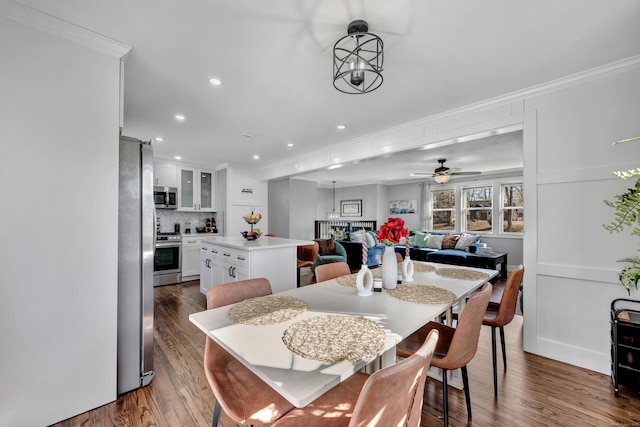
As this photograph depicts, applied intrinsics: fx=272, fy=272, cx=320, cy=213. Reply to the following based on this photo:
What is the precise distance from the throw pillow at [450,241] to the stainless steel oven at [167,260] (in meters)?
6.21

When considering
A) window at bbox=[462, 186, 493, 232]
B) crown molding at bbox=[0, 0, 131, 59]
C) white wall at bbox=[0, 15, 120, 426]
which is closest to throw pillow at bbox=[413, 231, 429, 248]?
window at bbox=[462, 186, 493, 232]

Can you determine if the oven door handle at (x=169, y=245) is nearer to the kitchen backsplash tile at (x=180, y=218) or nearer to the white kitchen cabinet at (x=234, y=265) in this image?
the kitchen backsplash tile at (x=180, y=218)

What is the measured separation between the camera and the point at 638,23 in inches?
67.2

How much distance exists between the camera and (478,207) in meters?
7.48

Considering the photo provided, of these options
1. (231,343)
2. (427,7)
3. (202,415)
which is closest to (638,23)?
(427,7)

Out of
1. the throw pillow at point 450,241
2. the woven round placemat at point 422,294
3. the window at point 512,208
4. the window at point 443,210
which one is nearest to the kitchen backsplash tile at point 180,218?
the woven round placemat at point 422,294

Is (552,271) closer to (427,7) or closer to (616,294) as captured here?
(616,294)

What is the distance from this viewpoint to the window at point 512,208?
6.83m

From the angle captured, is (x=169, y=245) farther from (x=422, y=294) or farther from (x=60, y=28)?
(x=422, y=294)

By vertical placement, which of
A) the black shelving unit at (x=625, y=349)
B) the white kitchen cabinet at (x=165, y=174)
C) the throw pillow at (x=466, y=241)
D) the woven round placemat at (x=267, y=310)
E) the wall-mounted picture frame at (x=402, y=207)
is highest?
the white kitchen cabinet at (x=165, y=174)

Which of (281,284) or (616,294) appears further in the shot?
(281,284)

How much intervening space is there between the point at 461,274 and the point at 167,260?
193 inches

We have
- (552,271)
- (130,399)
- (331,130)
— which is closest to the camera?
(130,399)

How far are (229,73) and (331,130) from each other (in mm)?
1725
